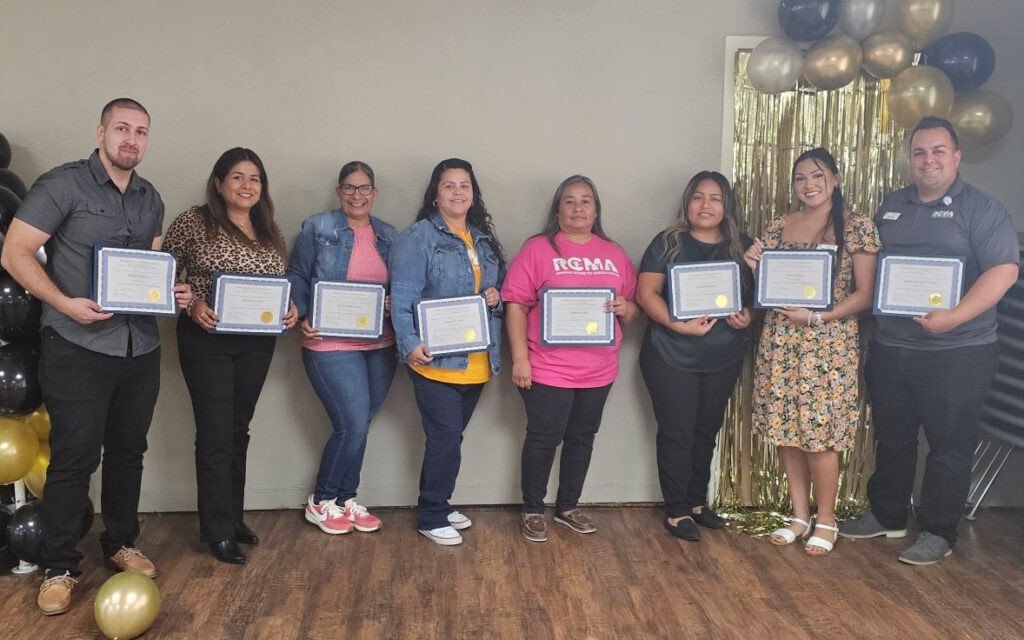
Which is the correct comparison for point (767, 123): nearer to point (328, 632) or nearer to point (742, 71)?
point (742, 71)

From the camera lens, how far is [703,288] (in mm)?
3328

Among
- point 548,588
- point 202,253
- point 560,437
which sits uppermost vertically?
point 202,253

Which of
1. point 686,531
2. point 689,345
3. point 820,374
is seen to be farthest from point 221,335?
point 820,374

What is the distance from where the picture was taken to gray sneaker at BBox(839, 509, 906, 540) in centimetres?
346

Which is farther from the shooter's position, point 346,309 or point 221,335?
point 346,309

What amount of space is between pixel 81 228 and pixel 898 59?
10.4 feet

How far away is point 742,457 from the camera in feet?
12.5

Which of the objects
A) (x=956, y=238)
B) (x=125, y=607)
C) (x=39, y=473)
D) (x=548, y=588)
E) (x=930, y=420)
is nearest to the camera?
(x=125, y=607)

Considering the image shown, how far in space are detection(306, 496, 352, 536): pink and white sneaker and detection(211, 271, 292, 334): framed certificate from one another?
0.83m

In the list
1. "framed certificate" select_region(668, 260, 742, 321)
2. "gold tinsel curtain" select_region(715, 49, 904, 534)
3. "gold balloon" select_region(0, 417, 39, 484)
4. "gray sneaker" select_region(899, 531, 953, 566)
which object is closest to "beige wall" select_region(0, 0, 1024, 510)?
"gold tinsel curtain" select_region(715, 49, 904, 534)

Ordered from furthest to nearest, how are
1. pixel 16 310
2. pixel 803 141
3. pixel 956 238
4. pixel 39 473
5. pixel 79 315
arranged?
pixel 803 141
pixel 956 238
pixel 39 473
pixel 16 310
pixel 79 315

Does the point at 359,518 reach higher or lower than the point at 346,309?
lower

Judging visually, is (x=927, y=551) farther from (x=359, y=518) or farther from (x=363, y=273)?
(x=363, y=273)

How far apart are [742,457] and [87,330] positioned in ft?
8.94
